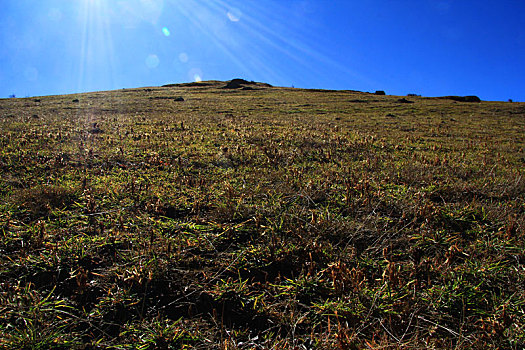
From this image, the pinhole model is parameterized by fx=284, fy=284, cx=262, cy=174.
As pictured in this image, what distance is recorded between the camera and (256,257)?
295 cm

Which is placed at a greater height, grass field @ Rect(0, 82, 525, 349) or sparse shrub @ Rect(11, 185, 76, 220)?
sparse shrub @ Rect(11, 185, 76, 220)

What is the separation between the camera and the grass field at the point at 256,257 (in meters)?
2.09

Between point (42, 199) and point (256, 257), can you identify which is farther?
point (42, 199)

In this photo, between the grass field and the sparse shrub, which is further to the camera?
the sparse shrub

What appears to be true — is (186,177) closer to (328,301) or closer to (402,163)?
(328,301)

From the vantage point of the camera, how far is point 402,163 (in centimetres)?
659

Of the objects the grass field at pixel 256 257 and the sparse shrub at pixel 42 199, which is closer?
the grass field at pixel 256 257

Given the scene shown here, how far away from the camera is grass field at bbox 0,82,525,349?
2.09 metres

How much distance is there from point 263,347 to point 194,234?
5.31 ft

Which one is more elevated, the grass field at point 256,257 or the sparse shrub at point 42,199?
the sparse shrub at point 42,199

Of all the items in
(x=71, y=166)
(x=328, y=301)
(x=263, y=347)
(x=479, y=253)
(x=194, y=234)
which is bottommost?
(x=263, y=347)

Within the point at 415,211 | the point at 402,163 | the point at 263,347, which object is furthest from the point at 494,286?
the point at 402,163

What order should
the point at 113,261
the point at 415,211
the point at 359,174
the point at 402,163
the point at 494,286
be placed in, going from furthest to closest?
the point at 402,163, the point at 359,174, the point at 415,211, the point at 113,261, the point at 494,286

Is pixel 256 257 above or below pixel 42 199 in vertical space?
below
